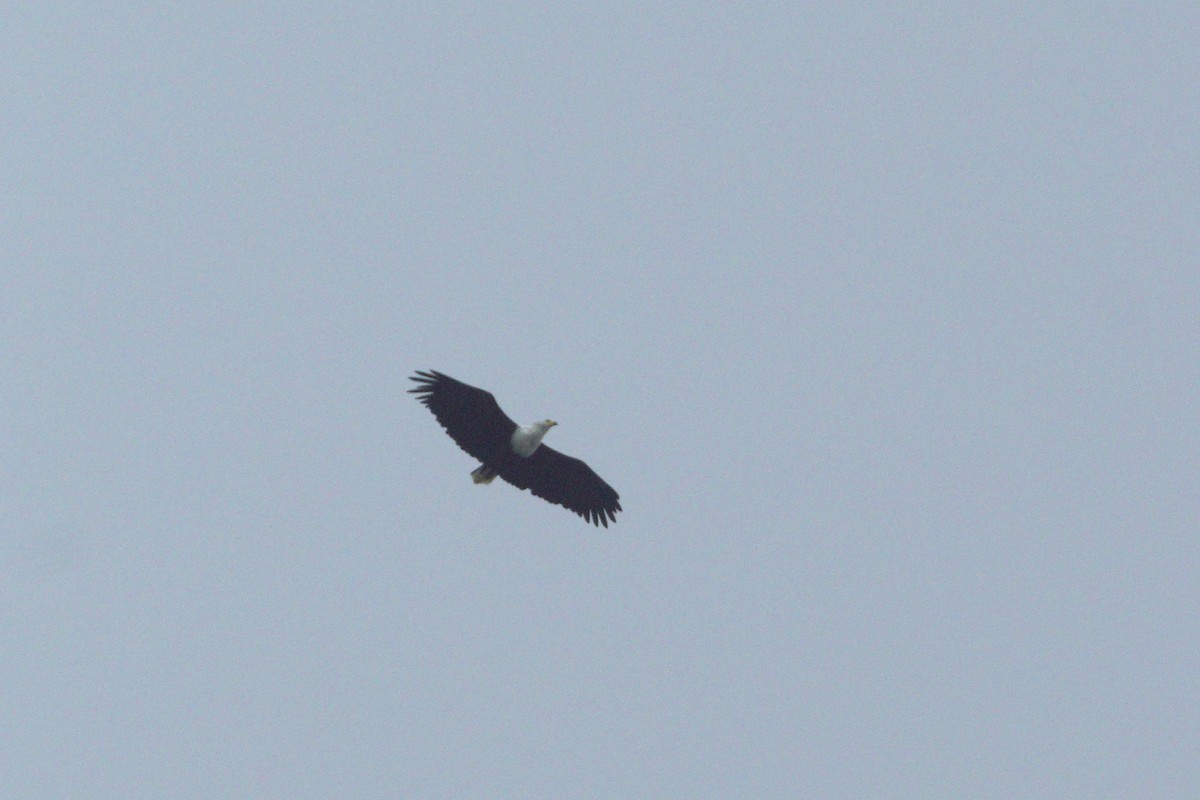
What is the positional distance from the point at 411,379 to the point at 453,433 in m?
1.41

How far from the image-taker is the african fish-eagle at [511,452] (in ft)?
106

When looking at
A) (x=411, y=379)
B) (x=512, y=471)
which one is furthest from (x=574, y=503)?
(x=411, y=379)

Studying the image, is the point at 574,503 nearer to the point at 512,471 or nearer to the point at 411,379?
the point at 512,471

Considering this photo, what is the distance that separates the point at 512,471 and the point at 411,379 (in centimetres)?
299

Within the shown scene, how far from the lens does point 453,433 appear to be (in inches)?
1288

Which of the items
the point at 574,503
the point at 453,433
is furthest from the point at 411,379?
the point at 574,503

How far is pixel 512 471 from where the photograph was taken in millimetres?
33594

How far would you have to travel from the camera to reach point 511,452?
33094 mm

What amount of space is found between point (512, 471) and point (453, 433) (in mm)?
1647

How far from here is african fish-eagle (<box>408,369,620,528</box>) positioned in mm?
32344

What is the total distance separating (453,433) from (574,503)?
331cm

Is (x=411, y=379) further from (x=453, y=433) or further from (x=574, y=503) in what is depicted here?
(x=574, y=503)

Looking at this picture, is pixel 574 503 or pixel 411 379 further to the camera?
pixel 574 503
